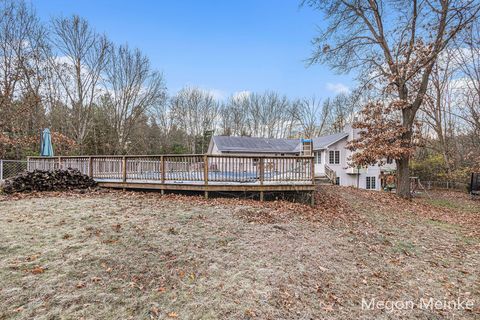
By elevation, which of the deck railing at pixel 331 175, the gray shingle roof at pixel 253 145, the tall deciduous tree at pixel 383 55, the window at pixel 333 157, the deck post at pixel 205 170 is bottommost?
the deck railing at pixel 331 175

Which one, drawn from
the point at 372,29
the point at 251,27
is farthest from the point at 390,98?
the point at 251,27

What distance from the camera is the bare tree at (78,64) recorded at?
58.3 feet

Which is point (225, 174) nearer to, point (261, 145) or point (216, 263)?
point (216, 263)

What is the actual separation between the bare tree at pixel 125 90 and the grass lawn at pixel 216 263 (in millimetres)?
17007

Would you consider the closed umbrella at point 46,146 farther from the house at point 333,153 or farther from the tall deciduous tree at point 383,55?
the house at point 333,153

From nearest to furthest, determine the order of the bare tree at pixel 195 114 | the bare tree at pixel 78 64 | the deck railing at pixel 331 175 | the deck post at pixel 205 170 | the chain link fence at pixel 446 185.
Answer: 1. the deck post at pixel 205 170
2. the bare tree at pixel 78 64
3. the deck railing at pixel 331 175
4. the chain link fence at pixel 446 185
5. the bare tree at pixel 195 114

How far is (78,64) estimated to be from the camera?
A: 727 inches

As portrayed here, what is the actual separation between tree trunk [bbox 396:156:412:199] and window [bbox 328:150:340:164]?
10662 millimetres

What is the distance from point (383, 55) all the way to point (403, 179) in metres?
6.23

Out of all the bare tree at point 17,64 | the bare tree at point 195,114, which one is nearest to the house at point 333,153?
the bare tree at point 195,114

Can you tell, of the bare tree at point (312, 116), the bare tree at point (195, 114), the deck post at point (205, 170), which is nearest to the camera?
the deck post at point (205, 170)

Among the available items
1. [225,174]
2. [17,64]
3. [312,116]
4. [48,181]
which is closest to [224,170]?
[225,174]

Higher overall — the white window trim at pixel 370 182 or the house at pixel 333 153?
the house at pixel 333 153

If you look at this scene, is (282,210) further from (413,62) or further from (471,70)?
(471,70)
